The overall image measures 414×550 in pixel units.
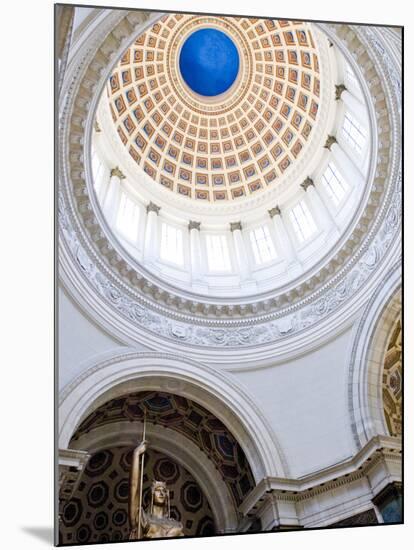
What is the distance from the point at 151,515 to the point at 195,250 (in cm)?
699

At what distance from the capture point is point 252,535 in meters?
10.0

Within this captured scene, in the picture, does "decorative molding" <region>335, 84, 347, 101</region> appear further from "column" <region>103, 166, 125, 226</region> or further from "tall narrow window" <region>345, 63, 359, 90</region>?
"column" <region>103, 166, 125, 226</region>

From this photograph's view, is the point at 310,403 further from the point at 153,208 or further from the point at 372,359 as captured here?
the point at 153,208

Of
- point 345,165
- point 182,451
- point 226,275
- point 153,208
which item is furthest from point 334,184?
point 182,451

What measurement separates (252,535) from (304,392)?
4477 millimetres

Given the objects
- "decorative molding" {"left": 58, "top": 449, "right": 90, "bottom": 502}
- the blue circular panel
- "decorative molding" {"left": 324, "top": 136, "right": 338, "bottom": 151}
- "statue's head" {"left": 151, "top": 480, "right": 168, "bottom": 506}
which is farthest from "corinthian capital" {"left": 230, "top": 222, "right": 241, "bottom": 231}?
"decorative molding" {"left": 58, "top": 449, "right": 90, "bottom": 502}

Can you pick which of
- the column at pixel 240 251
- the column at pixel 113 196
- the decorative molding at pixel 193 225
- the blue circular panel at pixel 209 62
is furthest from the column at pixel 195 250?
the blue circular panel at pixel 209 62

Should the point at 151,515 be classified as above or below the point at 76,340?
below

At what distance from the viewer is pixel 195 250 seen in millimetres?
16422

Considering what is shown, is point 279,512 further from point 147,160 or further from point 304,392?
point 147,160

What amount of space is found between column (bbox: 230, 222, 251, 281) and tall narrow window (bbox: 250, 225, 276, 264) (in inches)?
15.3

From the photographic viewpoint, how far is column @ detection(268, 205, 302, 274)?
1628cm

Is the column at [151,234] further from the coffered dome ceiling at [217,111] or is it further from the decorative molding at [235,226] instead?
the decorative molding at [235,226]

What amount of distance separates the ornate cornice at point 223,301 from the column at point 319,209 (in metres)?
1.25
